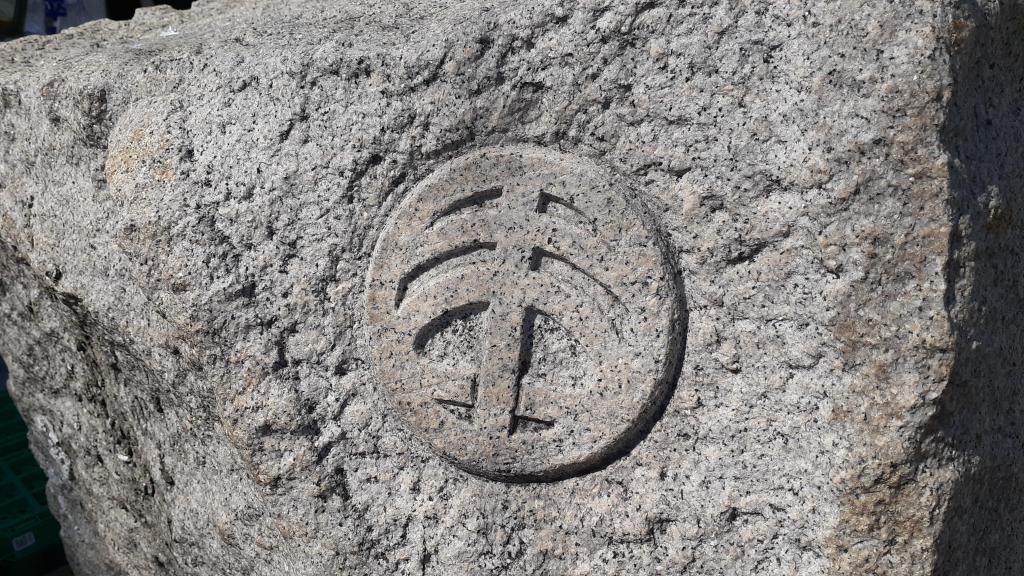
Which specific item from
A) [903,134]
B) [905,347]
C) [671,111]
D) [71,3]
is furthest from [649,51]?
[71,3]

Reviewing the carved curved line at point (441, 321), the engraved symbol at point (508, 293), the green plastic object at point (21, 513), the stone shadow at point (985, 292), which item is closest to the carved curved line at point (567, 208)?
the engraved symbol at point (508, 293)

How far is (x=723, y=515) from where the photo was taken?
Answer: 1255 mm

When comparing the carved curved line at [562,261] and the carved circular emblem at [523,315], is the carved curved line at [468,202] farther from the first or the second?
the carved curved line at [562,261]

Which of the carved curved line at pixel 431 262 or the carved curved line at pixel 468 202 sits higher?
the carved curved line at pixel 468 202

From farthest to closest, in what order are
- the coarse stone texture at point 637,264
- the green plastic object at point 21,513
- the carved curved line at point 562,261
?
1. the green plastic object at point 21,513
2. the carved curved line at point 562,261
3. the coarse stone texture at point 637,264

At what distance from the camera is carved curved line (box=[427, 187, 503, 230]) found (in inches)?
51.6

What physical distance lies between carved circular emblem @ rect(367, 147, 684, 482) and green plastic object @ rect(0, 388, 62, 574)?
1502 mm

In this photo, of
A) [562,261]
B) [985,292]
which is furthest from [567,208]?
[985,292]

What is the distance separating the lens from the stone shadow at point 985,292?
1.16 metres

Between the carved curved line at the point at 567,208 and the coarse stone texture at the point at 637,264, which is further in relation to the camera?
the carved curved line at the point at 567,208

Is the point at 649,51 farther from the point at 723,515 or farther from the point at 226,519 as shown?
the point at 226,519

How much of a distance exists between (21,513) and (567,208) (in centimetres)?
190

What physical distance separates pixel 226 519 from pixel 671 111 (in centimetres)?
100

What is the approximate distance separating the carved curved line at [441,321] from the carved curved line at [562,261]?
9 centimetres
